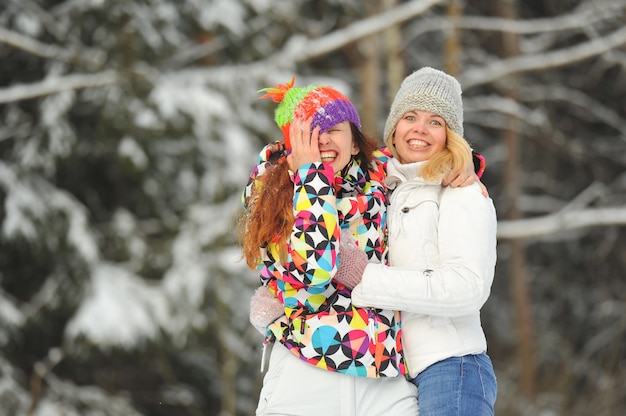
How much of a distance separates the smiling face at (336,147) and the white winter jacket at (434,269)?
224 mm

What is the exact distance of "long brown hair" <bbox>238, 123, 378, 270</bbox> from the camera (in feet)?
8.29

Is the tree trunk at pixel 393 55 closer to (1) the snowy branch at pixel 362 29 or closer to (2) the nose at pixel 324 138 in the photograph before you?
(1) the snowy branch at pixel 362 29

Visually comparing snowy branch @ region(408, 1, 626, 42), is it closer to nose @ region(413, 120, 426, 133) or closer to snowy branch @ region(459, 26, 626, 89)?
snowy branch @ region(459, 26, 626, 89)

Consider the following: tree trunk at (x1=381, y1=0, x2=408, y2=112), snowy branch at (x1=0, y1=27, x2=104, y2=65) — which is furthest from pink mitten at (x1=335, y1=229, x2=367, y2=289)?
tree trunk at (x1=381, y1=0, x2=408, y2=112)

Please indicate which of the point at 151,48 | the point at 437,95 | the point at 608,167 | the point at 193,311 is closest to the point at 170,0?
the point at 151,48

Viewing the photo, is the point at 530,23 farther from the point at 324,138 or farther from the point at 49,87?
the point at 324,138

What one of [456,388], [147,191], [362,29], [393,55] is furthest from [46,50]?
[456,388]

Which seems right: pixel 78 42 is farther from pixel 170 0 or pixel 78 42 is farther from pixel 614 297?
pixel 614 297

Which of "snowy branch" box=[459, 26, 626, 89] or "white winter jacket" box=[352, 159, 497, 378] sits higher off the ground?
"snowy branch" box=[459, 26, 626, 89]

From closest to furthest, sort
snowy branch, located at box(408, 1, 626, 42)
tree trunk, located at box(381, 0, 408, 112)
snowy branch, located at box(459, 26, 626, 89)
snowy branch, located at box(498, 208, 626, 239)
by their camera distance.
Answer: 1. tree trunk, located at box(381, 0, 408, 112)
2. snowy branch, located at box(498, 208, 626, 239)
3. snowy branch, located at box(459, 26, 626, 89)
4. snowy branch, located at box(408, 1, 626, 42)

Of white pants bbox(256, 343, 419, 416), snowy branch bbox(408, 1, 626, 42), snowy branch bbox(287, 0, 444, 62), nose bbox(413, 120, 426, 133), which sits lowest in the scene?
white pants bbox(256, 343, 419, 416)

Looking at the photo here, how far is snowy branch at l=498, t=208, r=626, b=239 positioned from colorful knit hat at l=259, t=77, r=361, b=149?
7.83 m

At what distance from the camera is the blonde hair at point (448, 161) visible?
8.57 feet

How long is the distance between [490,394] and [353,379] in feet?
1.41
